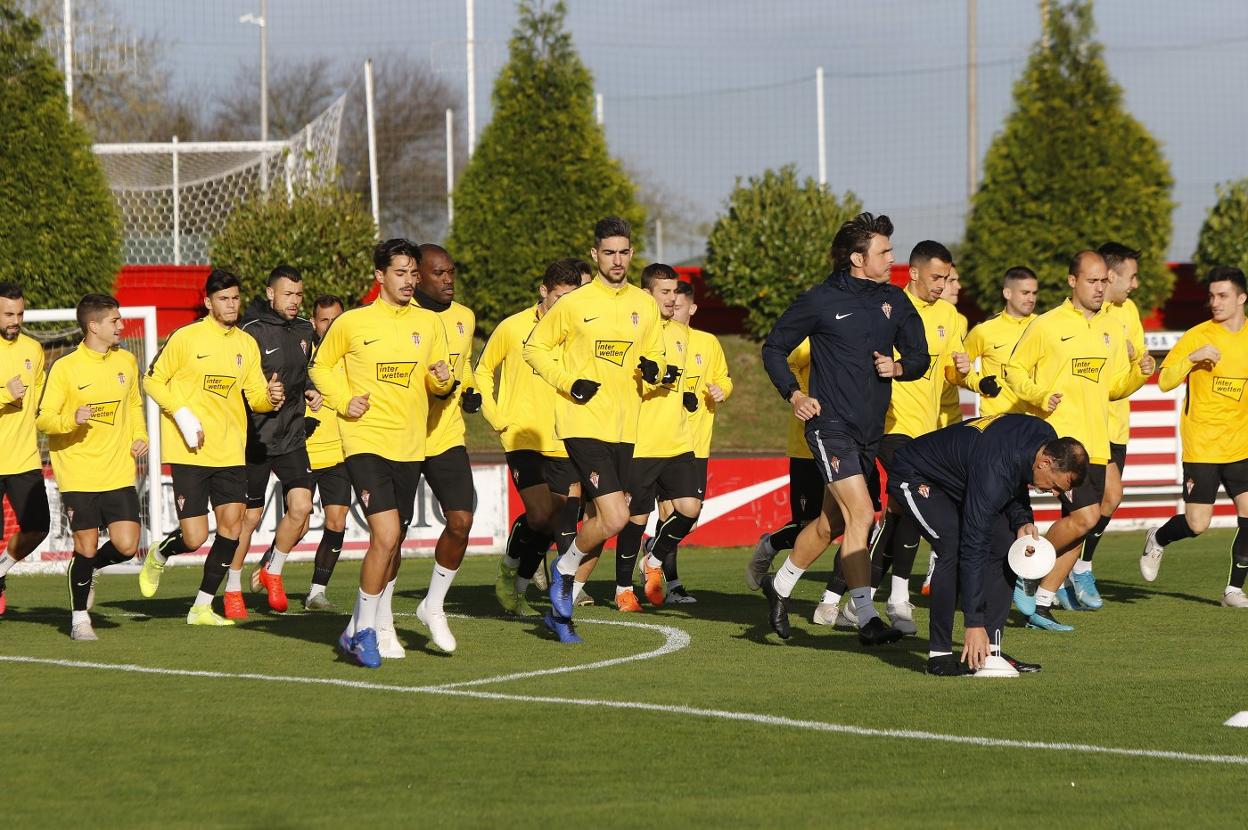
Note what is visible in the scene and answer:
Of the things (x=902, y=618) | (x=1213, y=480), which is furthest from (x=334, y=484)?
(x=1213, y=480)

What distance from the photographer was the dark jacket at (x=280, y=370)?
494 inches

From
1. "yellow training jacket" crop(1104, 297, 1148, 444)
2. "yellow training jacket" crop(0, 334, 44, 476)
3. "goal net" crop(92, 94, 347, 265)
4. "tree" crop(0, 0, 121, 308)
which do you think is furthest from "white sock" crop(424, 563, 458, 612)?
"goal net" crop(92, 94, 347, 265)

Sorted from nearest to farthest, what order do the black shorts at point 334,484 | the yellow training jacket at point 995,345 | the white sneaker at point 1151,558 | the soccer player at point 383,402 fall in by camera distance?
1. the soccer player at point 383,402
2. the yellow training jacket at point 995,345
3. the black shorts at point 334,484
4. the white sneaker at point 1151,558

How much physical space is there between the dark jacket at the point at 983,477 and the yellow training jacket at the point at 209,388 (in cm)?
512

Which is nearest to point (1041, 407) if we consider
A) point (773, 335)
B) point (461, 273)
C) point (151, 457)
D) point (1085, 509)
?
point (1085, 509)

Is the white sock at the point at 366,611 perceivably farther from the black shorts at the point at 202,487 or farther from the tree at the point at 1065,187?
the tree at the point at 1065,187

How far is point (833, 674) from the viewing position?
8.71 m

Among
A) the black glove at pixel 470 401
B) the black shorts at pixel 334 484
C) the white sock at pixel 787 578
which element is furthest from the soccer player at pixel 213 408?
the white sock at pixel 787 578

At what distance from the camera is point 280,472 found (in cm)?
1278

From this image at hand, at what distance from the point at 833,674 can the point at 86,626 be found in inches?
200

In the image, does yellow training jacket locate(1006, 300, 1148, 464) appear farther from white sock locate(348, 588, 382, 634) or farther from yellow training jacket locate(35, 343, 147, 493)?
yellow training jacket locate(35, 343, 147, 493)

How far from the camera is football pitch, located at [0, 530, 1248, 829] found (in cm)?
576

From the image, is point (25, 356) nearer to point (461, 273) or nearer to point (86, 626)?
point (86, 626)

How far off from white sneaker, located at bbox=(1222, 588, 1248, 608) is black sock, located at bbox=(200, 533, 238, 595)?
7266 millimetres
